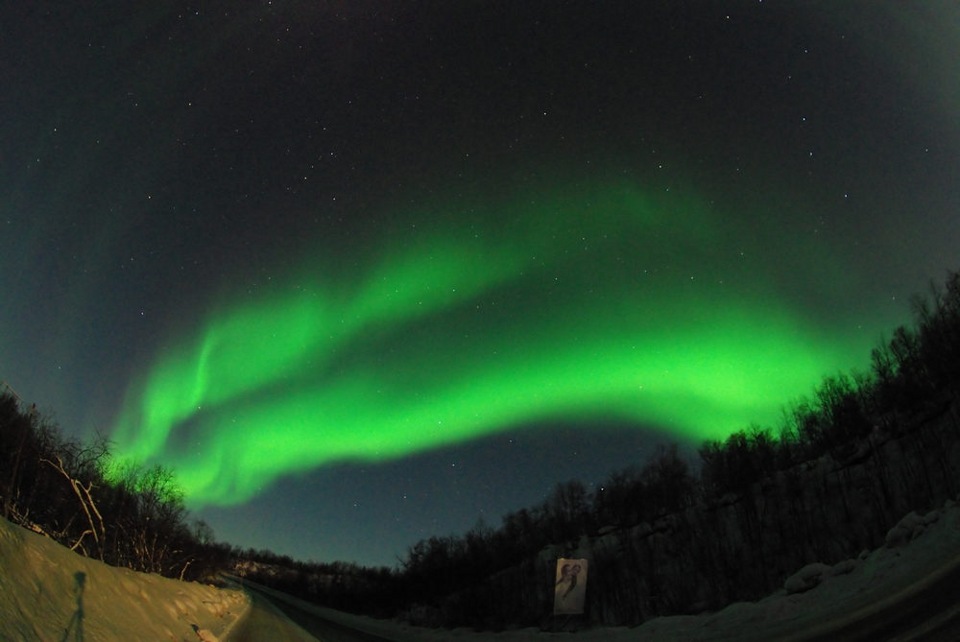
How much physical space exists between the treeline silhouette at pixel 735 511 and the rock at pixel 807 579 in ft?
53.1

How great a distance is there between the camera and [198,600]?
21672 millimetres

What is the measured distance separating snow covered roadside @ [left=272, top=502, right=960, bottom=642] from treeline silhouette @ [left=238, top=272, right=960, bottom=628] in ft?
54.6

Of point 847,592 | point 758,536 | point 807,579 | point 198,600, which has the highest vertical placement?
point 198,600

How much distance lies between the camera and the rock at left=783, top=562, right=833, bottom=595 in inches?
708

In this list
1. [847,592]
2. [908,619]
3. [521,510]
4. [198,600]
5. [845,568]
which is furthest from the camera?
[521,510]

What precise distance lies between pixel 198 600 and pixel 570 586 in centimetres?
1588

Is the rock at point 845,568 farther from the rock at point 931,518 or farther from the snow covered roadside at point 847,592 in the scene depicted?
the rock at point 931,518

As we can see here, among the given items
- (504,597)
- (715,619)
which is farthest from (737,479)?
(715,619)

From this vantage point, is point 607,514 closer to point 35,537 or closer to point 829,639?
point 829,639

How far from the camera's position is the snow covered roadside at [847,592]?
13312mm

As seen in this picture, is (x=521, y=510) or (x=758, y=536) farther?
(x=521, y=510)

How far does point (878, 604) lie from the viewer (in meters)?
12.7

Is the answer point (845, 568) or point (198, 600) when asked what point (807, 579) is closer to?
point (845, 568)

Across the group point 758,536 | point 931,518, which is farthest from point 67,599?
point 758,536
